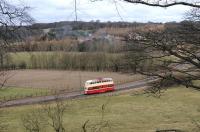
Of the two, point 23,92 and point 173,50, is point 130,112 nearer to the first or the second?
point 23,92

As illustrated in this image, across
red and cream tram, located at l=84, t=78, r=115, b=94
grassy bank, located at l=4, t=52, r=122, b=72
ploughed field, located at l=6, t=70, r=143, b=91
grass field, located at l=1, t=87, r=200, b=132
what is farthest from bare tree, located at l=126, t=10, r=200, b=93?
grassy bank, located at l=4, t=52, r=122, b=72

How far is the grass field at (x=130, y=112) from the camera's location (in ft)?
134

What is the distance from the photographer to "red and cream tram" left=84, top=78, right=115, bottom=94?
7031 cm

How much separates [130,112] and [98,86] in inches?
790

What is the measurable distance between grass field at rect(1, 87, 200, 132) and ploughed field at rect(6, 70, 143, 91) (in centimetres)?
1584

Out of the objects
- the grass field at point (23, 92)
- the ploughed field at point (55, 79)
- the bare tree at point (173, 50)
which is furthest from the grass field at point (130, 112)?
the bare tree at point (173, 50)

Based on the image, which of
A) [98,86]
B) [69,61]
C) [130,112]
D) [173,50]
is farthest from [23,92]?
[173,50]

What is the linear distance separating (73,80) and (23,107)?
118ft

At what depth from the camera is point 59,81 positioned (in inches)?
3676

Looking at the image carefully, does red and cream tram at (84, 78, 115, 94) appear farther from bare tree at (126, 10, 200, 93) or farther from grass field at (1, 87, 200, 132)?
bare tree at (126, 10, 200, 93)

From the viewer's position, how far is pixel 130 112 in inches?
2067

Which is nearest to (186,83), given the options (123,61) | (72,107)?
(123,61)

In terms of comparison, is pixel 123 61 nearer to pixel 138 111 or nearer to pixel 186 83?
pixel 186 83

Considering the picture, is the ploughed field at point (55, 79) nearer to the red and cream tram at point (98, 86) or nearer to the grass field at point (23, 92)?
the grass field at point (23, 92)
